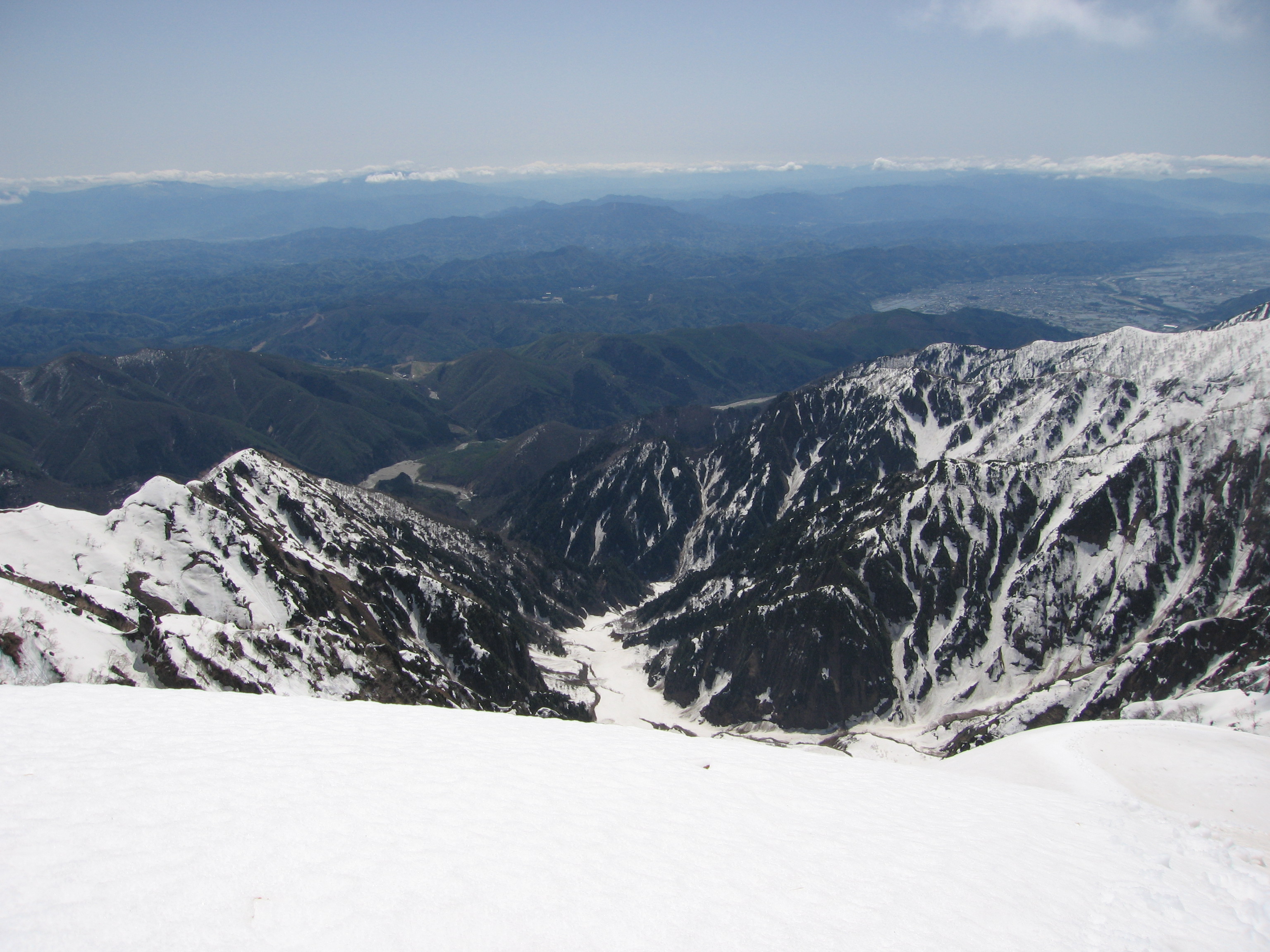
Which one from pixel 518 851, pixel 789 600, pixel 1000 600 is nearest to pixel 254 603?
pixel 518 851

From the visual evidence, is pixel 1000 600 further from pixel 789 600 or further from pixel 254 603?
pixel 254 603

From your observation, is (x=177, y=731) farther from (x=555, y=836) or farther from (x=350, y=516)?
(x=350, y=516)

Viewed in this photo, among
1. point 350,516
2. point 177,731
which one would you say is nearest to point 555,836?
point 177,731

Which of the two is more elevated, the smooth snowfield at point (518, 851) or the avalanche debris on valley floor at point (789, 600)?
the smooth snowfield at point (518, 851)

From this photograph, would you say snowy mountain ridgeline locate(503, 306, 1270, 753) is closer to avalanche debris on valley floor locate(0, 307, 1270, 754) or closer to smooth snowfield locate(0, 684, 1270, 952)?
avalanche debris on valley floor locate(0, 307, 1270, 754)

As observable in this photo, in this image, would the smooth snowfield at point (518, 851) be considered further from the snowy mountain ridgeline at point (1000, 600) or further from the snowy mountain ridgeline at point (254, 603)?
the snowy mountain ridgeline at point (1000, 600)

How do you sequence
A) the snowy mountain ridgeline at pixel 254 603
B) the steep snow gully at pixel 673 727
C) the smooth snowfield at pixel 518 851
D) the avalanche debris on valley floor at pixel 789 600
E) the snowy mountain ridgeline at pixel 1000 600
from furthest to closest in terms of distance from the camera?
the snowy mountain ridgeline at pixel 1000 600 < the avalanche debris on valley floor at pixel 789 600 < the snowy mountain ridgeline at pixel 254 603 < the steep snow gully at pixel 673 727 < the smooth snowfield at pixel 518 851

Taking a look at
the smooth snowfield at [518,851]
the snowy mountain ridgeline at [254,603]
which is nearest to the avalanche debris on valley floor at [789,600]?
the snowy mountain ridgeline at [254,603]
